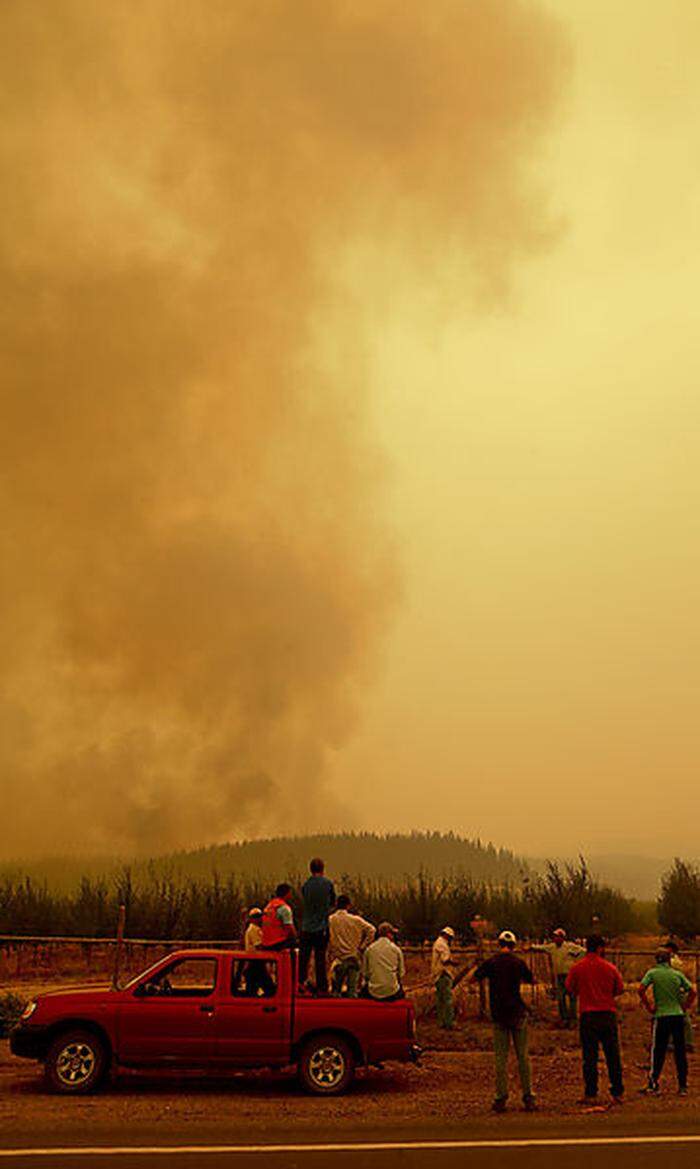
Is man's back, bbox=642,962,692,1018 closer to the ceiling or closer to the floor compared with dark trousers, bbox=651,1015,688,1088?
closer to the ceiling

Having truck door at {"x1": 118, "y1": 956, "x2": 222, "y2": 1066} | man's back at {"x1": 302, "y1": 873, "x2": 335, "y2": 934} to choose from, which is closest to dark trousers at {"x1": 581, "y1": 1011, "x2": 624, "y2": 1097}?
man's back at {"x1": 302, "y1": 873, "x2": 335, "y2": 934}

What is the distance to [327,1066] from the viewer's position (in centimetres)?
1457

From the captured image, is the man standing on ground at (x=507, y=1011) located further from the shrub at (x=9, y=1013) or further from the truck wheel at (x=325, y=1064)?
the shrub at (x=9, y=1013)

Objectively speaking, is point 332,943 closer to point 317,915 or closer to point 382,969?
point 317,915

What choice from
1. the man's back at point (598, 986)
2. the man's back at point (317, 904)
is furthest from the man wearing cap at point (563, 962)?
the man's back at point (598, 986)

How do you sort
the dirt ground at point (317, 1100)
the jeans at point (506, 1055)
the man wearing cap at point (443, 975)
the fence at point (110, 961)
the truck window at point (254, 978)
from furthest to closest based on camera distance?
the fence at point (110, 961), the man wearing cap at point (443, 975), the truck window at point (254, 978), the jeans at point (506, 1055), the dirt ground at point (317, 1100)

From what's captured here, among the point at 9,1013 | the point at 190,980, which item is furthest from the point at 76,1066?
the point at 9,1013

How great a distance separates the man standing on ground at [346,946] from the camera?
17.2 m

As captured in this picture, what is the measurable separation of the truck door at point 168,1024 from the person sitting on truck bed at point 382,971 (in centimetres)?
262

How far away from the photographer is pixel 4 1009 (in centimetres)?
2359

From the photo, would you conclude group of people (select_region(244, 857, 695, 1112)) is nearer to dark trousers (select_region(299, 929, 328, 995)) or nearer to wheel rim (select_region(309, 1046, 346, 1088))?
dark trousers (select_region(299, 929, 328, 995))

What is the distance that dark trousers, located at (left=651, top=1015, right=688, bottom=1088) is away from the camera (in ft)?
49.2

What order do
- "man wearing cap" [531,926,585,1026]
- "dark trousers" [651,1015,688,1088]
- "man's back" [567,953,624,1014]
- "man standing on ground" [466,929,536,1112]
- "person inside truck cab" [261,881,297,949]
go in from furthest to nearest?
1. "man wearing cap" [531,926,585,1026]
2. "person inside truck cab" [261,881,297,949]
3. "dark trousers" [651,1015,688,1088]
4. "man's back" [567,953,624,1014]
5. "man standing on ground" [466,929,536,1112]

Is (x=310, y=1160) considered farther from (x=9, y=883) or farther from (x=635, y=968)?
(x=9, y=883)
